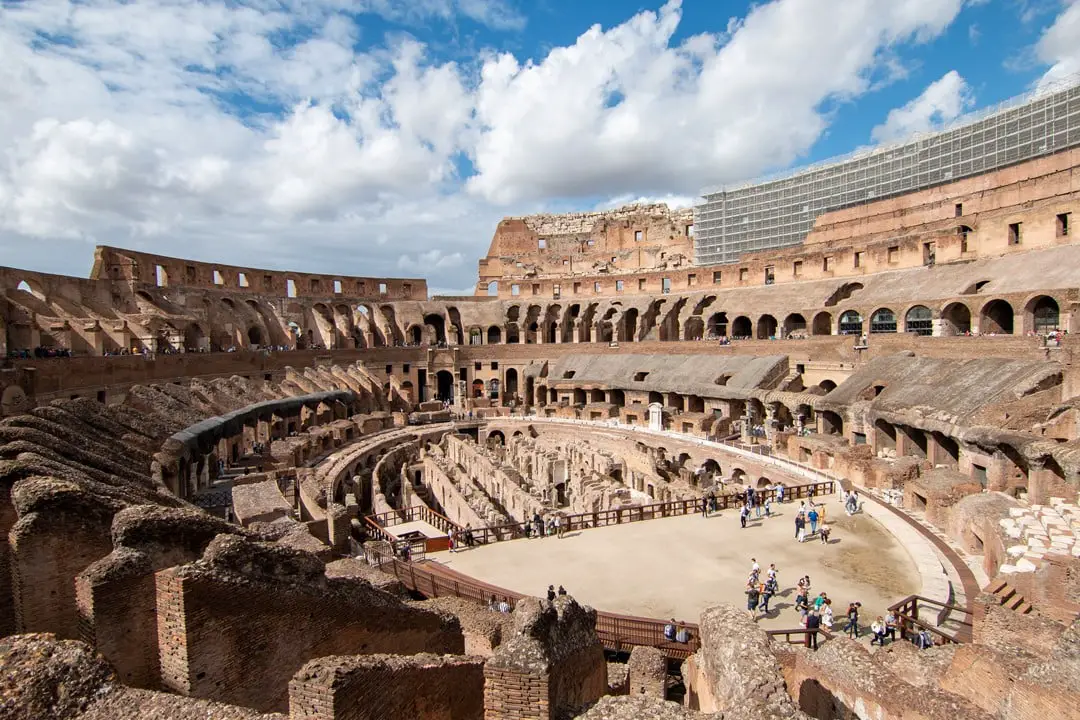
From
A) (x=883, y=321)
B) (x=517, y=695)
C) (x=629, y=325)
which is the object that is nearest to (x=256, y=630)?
(x=517, y=695)

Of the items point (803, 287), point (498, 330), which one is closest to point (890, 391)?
point (803, 287)

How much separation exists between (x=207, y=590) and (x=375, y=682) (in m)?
2.02

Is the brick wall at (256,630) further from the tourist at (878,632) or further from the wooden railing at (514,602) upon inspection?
the tourist at (878,632)

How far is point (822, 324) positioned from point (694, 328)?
8.85 metres

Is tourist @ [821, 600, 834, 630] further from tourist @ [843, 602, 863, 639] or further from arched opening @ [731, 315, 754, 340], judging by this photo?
arched opening @ [731, 315, 754, 340]

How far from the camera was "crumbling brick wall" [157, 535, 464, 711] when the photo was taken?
5.54 m

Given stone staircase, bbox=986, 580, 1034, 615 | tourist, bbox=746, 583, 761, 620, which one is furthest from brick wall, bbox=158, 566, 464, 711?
stone staircase, bbox=986, 580, 1034, 615

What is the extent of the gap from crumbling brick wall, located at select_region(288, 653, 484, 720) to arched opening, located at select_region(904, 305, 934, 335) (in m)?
29.1

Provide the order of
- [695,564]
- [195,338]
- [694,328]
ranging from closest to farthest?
[695,564] < [195,338] < [694,328]

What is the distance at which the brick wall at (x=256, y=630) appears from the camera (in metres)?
5.52

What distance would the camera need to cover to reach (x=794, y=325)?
37.3m

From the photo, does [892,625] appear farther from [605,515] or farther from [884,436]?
[884,436]

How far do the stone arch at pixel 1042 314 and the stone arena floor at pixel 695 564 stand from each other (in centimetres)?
1480

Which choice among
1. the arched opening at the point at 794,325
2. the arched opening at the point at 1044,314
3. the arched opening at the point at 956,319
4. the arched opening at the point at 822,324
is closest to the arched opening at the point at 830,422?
the arched opening at the point at 956,319
